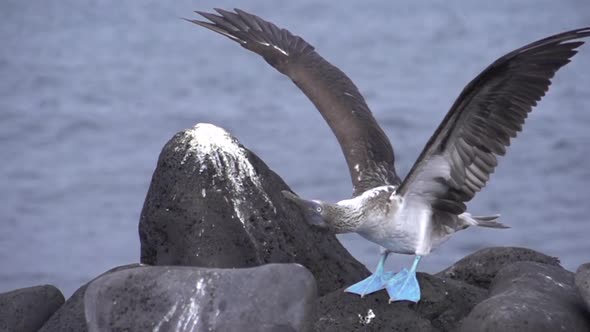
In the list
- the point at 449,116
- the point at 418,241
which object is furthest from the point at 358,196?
the point at 449,116

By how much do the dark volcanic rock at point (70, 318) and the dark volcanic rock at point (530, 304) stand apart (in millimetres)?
2511

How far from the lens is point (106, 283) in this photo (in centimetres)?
645

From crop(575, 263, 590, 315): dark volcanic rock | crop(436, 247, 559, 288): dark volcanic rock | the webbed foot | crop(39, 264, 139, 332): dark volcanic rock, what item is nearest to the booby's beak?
the webbed foot

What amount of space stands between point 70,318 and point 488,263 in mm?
3126

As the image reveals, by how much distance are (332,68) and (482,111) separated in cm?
235

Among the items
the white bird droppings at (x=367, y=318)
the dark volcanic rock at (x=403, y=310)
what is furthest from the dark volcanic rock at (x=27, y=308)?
the white bird droppings at (x=367, y=318)

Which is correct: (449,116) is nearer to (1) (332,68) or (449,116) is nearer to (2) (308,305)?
(2) (308,305)

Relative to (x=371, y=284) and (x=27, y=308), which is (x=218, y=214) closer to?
(x=371, y=284)

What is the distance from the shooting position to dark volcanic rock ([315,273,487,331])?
6.96 meters

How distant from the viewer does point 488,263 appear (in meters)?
8.34

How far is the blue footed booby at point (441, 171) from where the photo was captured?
6.85 m

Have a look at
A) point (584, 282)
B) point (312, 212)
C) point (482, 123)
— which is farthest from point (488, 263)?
point (312, 212)

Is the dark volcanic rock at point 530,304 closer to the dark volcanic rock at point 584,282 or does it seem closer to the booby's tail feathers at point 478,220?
the dark volcanic rock at point 584,282

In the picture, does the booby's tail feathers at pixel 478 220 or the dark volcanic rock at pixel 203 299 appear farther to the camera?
the booby's tail feathers at pixel 478 220
